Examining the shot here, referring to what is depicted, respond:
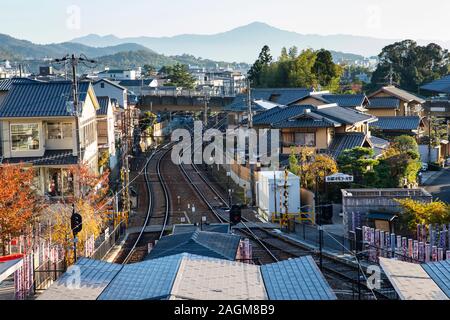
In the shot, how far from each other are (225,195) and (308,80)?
33.5 m

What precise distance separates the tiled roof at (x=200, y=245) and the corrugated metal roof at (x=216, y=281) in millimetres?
2792

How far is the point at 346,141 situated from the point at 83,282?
2511 centimetres

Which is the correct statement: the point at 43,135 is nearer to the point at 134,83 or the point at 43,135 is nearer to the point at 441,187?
the point at 441,187

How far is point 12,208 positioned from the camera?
18562 millimetres

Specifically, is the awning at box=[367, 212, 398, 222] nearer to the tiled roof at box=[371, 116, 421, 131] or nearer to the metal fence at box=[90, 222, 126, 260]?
the metal fence at box=[90, 222, 126, 260]

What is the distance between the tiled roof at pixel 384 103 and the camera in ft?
163

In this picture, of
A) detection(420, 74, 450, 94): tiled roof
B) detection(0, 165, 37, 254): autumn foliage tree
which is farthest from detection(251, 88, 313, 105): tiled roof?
detection(0, 165, 37, 254): autumn foliage tree

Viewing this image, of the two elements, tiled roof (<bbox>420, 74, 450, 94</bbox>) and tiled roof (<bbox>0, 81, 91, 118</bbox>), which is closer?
tiled roof (<bbox>0, 81, 91, 118</bbox>)

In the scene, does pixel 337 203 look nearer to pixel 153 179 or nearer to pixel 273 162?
pixel 273 162

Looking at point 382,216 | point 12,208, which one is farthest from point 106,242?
point 382,216

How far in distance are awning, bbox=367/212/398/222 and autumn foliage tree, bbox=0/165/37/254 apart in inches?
399

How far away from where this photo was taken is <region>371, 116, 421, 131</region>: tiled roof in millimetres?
43100
